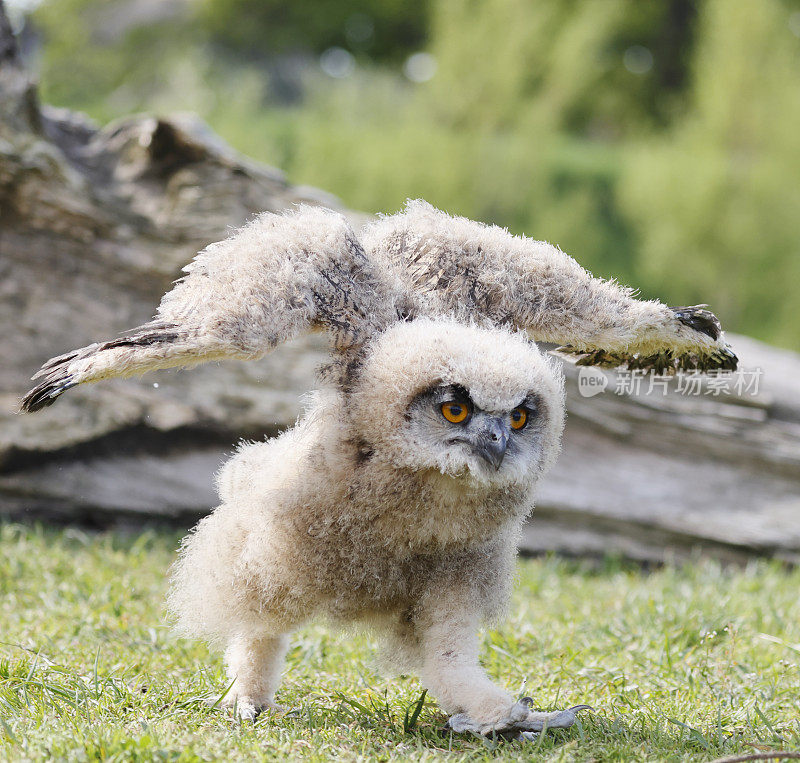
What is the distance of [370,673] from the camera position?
362 cm

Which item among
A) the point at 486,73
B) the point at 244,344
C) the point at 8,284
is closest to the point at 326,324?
the point at 244,344

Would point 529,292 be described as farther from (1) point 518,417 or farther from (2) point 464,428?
(2) point 464,428

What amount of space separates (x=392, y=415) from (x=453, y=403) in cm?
17

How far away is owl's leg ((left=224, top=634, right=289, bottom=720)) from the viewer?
307cm

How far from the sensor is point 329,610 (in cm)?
285

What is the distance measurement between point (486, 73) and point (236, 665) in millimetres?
13558

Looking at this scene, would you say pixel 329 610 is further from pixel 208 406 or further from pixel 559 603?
pixel 208 406

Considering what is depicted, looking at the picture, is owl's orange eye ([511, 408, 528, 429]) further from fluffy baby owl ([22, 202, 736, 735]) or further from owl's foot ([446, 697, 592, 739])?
owl's foot ([446, 697, 592, 739])

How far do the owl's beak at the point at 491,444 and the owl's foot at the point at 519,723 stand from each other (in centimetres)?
75

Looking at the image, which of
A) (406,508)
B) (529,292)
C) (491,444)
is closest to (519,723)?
(406,508)

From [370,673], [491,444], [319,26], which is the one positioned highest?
[319,26]

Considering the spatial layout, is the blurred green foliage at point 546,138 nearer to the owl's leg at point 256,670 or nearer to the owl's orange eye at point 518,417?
the owl's leg at point 256,670

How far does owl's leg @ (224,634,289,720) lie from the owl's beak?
113cm

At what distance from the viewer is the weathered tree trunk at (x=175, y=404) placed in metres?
5.51
